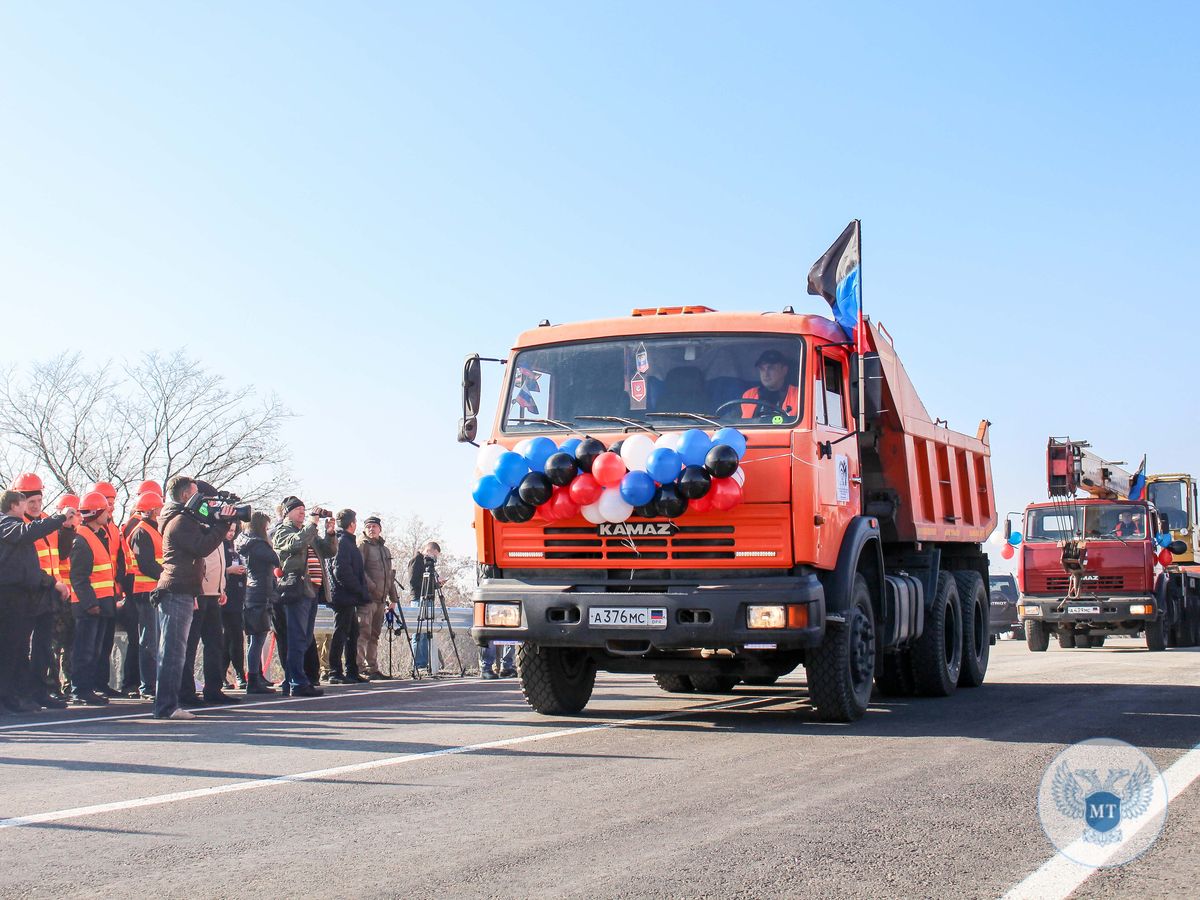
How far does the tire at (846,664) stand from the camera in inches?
396

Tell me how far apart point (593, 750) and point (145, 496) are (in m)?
6.33

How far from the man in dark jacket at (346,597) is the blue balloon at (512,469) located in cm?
626

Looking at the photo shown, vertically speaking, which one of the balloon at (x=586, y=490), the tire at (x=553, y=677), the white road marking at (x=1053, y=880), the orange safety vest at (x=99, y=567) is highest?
the balloon at (x=586, y=490)

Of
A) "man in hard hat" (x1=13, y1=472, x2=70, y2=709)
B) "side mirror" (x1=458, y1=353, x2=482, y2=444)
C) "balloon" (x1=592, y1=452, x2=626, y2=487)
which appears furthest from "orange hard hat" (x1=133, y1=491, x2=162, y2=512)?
"balloon" (x1=592, y1=452, x2=626, y2=487)

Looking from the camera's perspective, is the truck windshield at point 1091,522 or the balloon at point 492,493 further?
the truck windshield at point 1091,522

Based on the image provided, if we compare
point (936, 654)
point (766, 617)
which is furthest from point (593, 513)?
point (936, 654)

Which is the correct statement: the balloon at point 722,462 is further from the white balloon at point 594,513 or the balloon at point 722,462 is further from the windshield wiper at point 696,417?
the white balloon at point 594,513

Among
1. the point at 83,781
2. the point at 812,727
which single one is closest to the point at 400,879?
the point at 83,781

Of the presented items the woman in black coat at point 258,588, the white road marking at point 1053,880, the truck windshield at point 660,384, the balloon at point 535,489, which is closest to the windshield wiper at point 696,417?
the truck windshield at point 660,384

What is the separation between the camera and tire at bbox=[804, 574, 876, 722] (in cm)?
1005

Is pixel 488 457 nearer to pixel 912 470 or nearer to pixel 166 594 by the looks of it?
pixel 166 594

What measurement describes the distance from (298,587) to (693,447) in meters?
6.14

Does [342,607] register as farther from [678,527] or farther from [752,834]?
[752,834]

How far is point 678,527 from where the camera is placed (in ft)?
31.7
